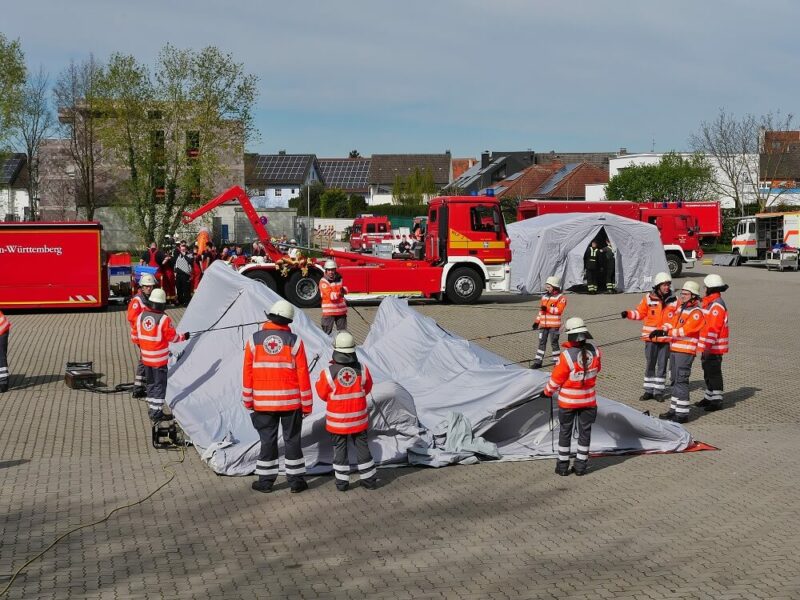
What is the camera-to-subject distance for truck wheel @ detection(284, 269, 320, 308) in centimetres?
2361

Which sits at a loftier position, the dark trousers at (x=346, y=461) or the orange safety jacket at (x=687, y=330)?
the orange safety jacket at (x=687, y=330)

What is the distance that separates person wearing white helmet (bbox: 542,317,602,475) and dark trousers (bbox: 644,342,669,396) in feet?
13.1

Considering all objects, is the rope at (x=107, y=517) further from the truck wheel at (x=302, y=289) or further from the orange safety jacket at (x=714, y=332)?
the truck wheel at (x=302, y=289)

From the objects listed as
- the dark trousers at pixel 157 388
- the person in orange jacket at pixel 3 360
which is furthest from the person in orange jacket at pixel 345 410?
the person in orange jacket at pixel 3 360

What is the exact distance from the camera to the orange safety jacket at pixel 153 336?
11.4 meters

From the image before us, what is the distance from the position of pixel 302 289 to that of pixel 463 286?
4.06m

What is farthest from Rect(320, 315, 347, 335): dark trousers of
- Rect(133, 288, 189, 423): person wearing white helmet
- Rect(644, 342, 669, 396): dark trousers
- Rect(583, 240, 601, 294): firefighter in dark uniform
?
Rect(583, 240, 601, 294): firefighter in dark uniform

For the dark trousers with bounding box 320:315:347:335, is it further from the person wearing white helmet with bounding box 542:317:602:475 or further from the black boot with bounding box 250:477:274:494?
the black boot with bounding box 250:477:274:494

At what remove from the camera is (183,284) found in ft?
80.7

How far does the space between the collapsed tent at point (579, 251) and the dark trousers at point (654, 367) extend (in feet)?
52.0

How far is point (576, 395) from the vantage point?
8.99m

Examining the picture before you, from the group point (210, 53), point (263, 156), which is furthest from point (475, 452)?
point (263, 156)

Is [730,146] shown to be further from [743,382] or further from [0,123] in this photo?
[743,382]

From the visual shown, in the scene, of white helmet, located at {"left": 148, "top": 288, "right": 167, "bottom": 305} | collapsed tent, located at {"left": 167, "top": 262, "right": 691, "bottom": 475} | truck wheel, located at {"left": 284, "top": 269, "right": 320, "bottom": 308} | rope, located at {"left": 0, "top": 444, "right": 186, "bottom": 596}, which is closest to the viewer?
rope, located at {"left": 0, "top": 444, "right": 186, "bottom": 596}
